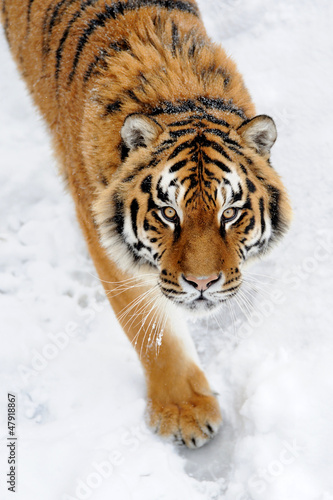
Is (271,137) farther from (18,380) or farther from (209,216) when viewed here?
(18,380)

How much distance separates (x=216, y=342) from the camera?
3.27 m

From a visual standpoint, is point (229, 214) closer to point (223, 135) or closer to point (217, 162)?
point (217, 162)

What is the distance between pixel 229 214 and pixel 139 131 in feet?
1.53

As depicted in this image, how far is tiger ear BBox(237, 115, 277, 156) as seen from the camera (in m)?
2.21

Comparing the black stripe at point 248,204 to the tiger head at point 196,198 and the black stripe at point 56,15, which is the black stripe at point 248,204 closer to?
the tiger head at point 196,198

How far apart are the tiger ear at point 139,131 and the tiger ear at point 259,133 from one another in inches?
13.1

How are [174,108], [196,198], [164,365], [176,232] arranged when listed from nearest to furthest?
[196,198], [176,232], [174,108], [164,365]

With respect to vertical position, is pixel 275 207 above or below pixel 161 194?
below

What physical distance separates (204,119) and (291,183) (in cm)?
148

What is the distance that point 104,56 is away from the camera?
2598mm

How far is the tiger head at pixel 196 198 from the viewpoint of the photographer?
7.02ft

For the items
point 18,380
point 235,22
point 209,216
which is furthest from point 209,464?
point 235,22

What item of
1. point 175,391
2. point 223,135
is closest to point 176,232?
point 223,135

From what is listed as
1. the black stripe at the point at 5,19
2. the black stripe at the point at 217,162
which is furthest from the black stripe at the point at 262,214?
the black stripe at the point at 5,19
